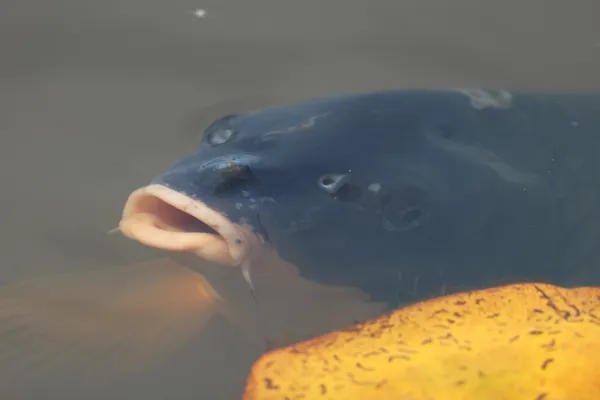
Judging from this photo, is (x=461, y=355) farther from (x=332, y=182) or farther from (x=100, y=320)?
(x=100, y=320)

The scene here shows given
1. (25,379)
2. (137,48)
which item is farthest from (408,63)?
(25,379)

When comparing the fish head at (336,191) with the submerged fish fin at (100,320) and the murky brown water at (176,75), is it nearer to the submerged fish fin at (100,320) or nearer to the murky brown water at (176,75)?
the submerged fish fin at (100,320)

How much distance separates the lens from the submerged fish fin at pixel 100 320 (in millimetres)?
2004

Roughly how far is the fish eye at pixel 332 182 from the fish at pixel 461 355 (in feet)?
1.08

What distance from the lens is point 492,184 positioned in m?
1.87

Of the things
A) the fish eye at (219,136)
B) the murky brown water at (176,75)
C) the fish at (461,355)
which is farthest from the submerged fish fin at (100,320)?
the fish at (461,355)

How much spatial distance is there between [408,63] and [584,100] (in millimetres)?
1028

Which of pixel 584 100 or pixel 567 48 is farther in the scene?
pixel 567 48

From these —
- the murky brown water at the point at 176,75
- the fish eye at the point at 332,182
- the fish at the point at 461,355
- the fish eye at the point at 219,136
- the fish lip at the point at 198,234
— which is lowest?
the fish at the point at 461,355

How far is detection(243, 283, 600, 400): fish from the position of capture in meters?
1.24

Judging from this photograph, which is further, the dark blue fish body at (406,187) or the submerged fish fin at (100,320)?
the submerged fish fin at (100,320)

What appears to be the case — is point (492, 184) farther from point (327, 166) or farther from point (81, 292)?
point (81, 292)

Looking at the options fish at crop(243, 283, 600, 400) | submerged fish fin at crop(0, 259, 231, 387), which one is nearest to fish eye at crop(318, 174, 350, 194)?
fish at crop(243, 283, 600, 400)

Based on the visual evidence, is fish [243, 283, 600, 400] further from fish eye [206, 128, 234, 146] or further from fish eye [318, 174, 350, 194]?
fish eye [206, 128, 234, 146]
